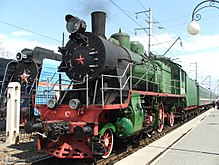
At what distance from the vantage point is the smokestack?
28.3 ft

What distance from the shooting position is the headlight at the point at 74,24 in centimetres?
800

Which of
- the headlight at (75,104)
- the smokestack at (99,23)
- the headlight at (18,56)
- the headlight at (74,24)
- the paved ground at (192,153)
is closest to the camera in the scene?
the headlight at (75,104)

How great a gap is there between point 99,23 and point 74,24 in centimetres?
91

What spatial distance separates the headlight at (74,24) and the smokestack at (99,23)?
0.59m

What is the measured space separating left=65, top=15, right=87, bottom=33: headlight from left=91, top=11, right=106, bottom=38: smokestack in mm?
590

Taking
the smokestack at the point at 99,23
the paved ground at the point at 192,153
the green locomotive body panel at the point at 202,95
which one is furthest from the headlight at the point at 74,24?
the green locomotive body panel at the point at 202,95

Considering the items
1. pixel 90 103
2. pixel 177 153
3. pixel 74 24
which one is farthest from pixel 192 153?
pixel 74 24

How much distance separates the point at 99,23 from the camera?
8.64 metres

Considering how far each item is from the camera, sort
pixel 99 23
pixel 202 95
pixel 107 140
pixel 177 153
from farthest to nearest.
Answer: pixel 202 95
pixel 99 23
pixel 177 153
pixel 107 140

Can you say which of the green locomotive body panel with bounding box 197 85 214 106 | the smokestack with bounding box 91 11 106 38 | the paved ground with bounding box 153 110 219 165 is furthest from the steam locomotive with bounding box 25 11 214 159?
the green locomotive body panel with bounding box 197 85 214 106

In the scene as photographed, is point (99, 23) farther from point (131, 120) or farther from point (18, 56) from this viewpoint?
point (18, 56)

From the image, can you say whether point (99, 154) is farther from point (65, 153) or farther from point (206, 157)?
point (206, 157)

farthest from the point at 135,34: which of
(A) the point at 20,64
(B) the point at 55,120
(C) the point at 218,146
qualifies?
(B) the point at 55,120

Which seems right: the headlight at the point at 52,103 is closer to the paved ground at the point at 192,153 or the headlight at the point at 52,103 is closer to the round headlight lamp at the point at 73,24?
the round headlight lamp at the point at 73,24
